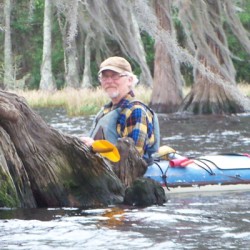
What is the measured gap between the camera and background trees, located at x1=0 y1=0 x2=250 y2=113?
9.29 m

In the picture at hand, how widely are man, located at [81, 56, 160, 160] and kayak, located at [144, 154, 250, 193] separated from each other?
0.30 metres

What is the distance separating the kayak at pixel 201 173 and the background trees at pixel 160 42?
102 cm

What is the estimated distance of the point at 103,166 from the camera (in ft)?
25.9

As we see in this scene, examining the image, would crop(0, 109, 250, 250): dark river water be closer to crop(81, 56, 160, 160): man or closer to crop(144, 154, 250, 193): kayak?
crop(144, 154, 250, 193): kayak

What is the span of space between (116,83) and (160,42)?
3.83 ft

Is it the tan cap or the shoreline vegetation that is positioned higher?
the tan cap

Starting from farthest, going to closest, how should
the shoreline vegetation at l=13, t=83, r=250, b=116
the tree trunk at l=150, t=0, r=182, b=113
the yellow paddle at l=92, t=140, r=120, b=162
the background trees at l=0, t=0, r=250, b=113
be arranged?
the tree trunk at l=150, t=0, r=182, b=113, the shoreline vegetation at l=13, t=83, r=250, b=116, the background trees at l=0, t=0, r=250, b=113, the yellow paddle at l=92, t=140, r=120, b=162

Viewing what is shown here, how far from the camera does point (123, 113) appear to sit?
28.5 feet

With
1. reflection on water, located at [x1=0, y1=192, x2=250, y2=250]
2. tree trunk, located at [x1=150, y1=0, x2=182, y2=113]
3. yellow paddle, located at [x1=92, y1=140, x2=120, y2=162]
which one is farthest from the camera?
tree trunk, located at [x1=150, y1=0, x2=182, y2=113]

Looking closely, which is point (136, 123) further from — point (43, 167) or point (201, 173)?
point (43, 167)

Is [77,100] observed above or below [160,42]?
below

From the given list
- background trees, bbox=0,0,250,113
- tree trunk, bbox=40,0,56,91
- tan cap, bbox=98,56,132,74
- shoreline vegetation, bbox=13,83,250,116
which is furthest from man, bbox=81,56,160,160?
tree trunk, bbox=40,0,56,91

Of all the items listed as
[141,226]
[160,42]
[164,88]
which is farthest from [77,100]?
[141,226]

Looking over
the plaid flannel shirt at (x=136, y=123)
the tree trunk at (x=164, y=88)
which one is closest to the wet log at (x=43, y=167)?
the plaid flannel shirt at (x=136, y=123)
